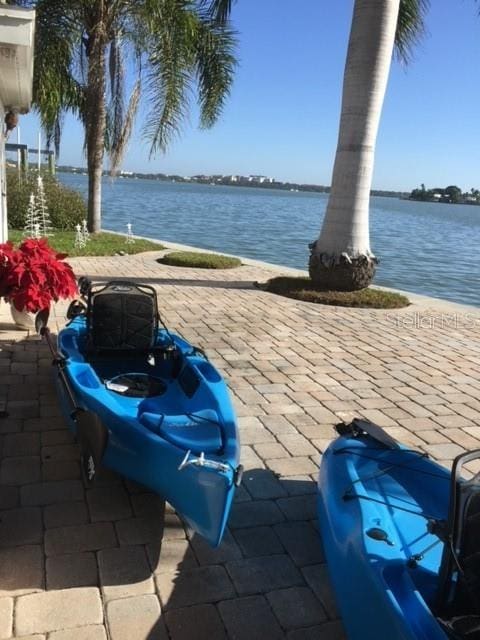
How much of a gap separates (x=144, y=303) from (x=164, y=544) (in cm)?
200

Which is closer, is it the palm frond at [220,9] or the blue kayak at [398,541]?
the blue kayak at [398,541]

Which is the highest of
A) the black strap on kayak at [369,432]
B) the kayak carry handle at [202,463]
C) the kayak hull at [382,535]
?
the kayak carry handle at [202,463]

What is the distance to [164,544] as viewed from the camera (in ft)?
9.12

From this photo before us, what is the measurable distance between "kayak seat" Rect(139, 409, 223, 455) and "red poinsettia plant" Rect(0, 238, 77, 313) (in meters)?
3.04

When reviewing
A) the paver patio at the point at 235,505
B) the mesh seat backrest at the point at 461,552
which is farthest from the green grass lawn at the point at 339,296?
the mesh seat backrest at the point at 461,552

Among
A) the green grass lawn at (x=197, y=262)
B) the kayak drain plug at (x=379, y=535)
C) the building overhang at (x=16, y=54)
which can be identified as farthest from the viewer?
the green grass lawn at (x=197, y=262)

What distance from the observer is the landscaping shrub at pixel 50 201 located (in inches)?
612

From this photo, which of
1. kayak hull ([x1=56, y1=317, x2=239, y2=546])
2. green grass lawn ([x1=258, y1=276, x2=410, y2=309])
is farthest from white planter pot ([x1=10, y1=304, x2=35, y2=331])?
green grass lawn ([x1=258, y1=276, x2=410, y2=309])

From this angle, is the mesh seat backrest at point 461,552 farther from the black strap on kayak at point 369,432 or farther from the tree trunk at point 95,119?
the tree trunk at point 95,119

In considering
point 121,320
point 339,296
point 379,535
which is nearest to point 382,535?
point 379,535

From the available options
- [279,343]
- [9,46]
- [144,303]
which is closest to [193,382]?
[144,303]

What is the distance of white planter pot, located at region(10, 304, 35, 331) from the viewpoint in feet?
19.9

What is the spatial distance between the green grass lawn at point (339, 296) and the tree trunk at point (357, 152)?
0.72ft

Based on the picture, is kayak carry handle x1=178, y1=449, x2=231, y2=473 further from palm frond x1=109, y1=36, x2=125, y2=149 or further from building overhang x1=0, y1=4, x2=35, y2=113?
palm frond x1=109, y1=36, x2=125, y2=149
